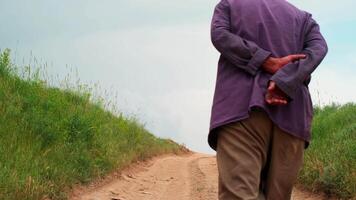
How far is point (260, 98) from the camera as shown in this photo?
2.82m

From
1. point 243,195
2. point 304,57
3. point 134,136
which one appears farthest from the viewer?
point 134,136

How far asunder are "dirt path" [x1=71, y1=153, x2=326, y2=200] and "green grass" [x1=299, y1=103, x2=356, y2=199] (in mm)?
257

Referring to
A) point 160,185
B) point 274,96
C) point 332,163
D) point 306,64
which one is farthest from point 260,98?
point 160,185

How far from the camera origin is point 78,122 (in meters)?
8.43

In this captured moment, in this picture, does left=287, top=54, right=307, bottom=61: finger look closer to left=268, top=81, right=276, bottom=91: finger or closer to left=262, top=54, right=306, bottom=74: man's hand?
left=262, top=54, right=306, bottom=74: man's hand

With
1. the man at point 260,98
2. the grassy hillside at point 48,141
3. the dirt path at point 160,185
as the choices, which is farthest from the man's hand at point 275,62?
the dirt path at point 160,185

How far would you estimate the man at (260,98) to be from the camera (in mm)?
2818

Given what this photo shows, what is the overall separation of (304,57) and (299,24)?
0.82 ft

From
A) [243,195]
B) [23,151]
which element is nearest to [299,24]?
[243,195]

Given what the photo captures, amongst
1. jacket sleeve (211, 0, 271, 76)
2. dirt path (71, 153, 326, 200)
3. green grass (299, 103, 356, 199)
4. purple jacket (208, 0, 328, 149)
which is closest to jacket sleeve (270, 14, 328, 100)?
purple jacket (208, 0, 328, 149)

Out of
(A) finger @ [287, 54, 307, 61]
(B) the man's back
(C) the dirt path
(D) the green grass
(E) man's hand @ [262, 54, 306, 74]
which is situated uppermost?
(B) the man's back

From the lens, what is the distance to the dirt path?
24.7ft

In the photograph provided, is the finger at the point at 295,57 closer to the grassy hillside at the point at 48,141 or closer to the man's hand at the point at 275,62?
the man's hand at the point at 275,62

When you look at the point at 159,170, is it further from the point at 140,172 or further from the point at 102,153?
the point at 102,153
